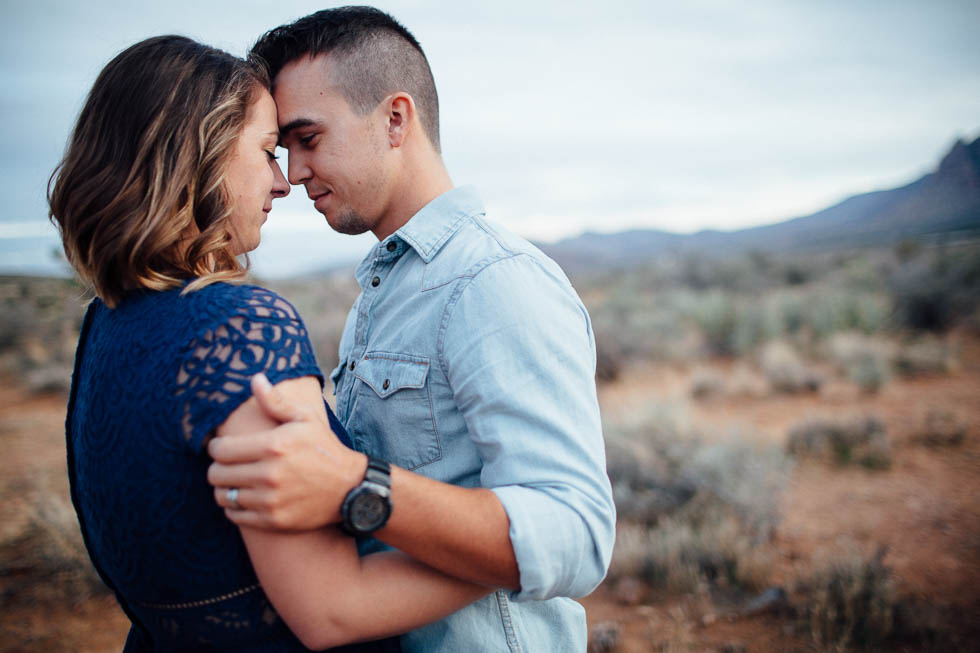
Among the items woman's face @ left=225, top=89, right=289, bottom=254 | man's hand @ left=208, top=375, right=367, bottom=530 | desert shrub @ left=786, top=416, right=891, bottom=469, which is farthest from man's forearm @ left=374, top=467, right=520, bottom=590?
desert shrub @ left=786, top=416, right=891, bottom=469

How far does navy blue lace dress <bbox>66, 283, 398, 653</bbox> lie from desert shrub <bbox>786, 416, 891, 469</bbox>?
6.67 m

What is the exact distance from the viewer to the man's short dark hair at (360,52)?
6.33 ft

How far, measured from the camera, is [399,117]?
1989 mm

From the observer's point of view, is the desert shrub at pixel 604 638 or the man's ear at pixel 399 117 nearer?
the man's ear at pixel 399 117

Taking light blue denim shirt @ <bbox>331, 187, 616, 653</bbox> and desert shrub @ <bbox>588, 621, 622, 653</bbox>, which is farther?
desert shrub @ <bbox>588, 621, 622, 653</bbox>

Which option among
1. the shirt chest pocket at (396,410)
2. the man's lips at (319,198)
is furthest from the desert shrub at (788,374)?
the shirt chest pocket at (396,410)

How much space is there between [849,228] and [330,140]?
86363mm

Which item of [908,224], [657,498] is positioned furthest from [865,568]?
[908,224]

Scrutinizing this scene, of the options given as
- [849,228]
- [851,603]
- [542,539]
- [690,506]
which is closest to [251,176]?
[542,539]

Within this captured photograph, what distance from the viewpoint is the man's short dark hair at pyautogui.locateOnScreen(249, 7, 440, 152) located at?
Result: 1.93 m

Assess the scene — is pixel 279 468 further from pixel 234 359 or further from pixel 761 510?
pixel 761 510

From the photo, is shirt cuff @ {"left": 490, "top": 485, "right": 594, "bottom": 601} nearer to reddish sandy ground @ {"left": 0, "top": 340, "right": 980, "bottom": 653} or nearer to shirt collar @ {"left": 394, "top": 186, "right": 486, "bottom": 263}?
shirt collar @ {"left": 394, "top": 186, "right": 486, "bottom": 263}

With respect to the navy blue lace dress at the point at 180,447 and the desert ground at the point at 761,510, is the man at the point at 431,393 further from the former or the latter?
the desert ground at the point at 761,510

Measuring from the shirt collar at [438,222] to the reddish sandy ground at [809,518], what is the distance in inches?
123
